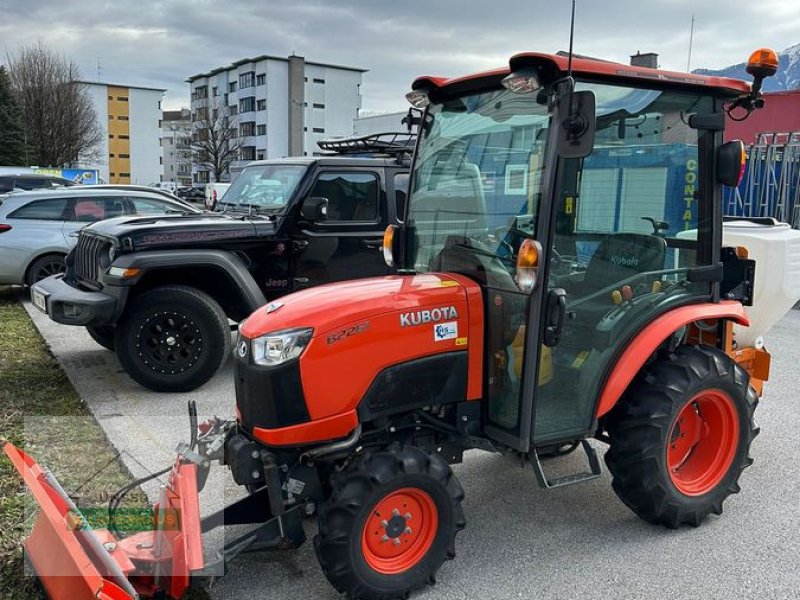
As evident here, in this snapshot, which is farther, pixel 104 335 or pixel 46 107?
pixel 46 107

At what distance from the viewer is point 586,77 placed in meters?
3.09

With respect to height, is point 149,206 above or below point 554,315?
above

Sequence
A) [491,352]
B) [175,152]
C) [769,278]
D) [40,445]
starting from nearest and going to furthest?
[491,352]
[769,278]
[40,445]
[175,152]

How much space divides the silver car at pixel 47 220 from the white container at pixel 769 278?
7.25 meters

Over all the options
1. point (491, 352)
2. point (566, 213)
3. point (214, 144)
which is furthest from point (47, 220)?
point (214, 144)

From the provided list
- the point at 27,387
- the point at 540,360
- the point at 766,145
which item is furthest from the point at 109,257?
Result: the point at 766,145

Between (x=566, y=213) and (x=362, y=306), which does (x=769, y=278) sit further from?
(x=362, y=306)

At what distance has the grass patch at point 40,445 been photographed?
335cm

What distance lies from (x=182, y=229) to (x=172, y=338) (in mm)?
942

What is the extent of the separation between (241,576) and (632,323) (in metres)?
2.21

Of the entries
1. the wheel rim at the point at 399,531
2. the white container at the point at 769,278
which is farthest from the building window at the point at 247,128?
the wheel rim at the point at 399,531

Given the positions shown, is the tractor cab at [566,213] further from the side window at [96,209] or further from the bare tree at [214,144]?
the bare tree at [214,144]

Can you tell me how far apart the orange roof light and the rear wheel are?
29.7ft

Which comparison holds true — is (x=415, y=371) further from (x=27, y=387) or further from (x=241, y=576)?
(x=27, y=387)
